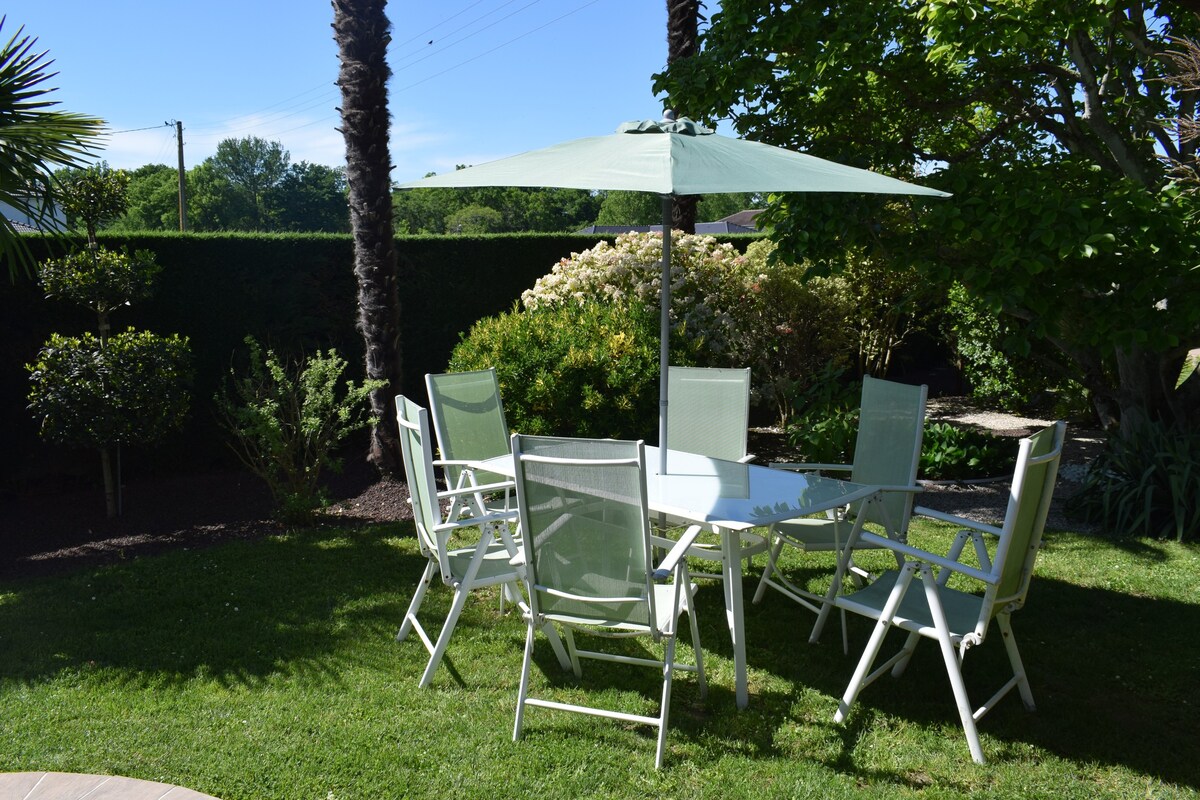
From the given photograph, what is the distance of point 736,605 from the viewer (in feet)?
12.4

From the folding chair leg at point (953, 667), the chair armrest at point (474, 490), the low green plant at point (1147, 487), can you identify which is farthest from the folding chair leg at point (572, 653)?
the low green plant at point (1147, 487)

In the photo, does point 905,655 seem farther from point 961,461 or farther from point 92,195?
point 92,195

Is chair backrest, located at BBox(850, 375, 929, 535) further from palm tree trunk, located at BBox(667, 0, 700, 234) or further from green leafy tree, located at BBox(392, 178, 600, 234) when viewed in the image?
green leafy tree, located at BBox(392, 178, 600, 234)

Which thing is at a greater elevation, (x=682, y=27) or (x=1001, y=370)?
(x=682, y=27)

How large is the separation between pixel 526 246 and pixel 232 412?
4067 millimetres

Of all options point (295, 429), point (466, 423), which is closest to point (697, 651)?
point (466, 423)

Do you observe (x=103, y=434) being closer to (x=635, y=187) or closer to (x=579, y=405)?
(x=579, y=405)

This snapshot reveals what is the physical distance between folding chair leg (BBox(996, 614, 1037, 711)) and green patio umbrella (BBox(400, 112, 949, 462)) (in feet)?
5.66

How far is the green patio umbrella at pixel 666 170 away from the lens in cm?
382

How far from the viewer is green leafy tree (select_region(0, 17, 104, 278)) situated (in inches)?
226

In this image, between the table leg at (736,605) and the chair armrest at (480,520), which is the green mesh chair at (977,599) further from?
the chair armrest at (480,520)

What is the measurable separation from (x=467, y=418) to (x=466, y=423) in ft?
0.10

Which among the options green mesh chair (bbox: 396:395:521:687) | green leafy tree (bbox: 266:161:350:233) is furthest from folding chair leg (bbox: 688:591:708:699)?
green leafy tree (bbox: 266:161:350:233)

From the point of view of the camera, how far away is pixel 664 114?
5.06m
